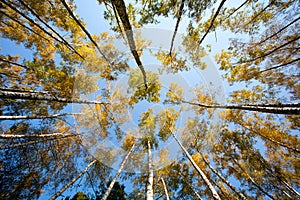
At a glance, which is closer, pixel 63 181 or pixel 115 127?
pixel 63 181

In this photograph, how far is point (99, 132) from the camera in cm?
1018

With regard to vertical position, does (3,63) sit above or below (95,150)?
above

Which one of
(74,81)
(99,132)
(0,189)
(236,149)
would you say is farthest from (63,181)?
(236,149)

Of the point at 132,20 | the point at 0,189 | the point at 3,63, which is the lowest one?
the point at 0,189

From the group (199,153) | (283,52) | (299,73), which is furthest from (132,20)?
(199,153)

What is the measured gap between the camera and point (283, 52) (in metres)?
5.91

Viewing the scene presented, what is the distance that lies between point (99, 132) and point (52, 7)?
7.53 metres

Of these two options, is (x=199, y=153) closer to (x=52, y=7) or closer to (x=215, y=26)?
(x=215, y=26)

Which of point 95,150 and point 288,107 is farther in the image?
point 95,150

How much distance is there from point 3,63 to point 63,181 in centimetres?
637

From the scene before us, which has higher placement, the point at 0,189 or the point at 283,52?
the point at 283,52

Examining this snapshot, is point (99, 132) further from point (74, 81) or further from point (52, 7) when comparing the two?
point (52, 7)

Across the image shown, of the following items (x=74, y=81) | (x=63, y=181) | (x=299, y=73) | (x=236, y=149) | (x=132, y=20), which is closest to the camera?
(x=299, y=73)

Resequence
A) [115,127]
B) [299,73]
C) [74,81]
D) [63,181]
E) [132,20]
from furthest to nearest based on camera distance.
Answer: [115,127] < [74,81] < [63,181] < [132,20] < [299,73]
